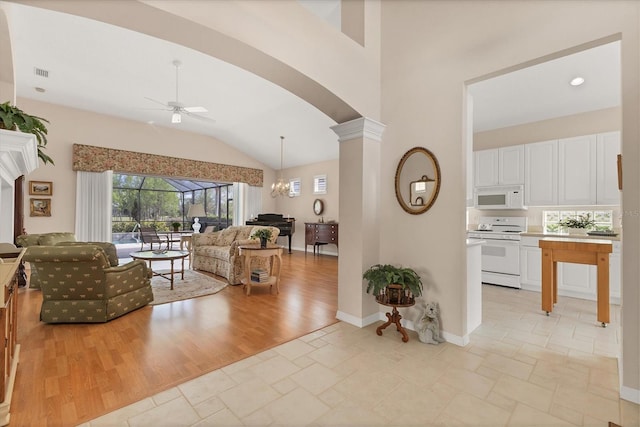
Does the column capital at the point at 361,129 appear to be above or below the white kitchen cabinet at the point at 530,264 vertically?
above

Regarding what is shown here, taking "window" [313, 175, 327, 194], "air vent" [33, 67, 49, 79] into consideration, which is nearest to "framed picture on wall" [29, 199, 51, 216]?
"air vent" [33, 67, 49, 79]

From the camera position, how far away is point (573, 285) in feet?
14.0

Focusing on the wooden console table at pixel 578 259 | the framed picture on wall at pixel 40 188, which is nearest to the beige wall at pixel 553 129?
the wooden console table at pixel 578 259

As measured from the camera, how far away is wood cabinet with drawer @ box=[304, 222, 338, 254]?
792 centimetres

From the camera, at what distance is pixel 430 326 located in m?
2.79

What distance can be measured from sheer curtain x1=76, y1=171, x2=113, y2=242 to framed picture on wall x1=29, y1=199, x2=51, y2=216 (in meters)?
0.49

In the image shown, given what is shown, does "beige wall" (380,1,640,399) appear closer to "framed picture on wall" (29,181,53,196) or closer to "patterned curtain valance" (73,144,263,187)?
"patterned curtain valance" (73,144,263,187)

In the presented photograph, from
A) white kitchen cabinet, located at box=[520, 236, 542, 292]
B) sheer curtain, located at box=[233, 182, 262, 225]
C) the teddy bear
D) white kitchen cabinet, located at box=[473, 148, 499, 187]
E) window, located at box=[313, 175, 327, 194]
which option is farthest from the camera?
sheer curtain, located at box=[233, 182, 262, 225]

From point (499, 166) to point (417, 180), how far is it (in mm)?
3033

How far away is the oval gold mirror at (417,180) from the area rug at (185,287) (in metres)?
3.26

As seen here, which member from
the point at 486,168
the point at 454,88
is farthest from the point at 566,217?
the point at 454,88

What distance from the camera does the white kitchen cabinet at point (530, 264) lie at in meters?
4.54

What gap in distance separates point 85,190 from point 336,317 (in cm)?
676

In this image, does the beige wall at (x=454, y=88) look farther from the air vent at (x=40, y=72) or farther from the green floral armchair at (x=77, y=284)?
the air vent at (x=40, y=72)
